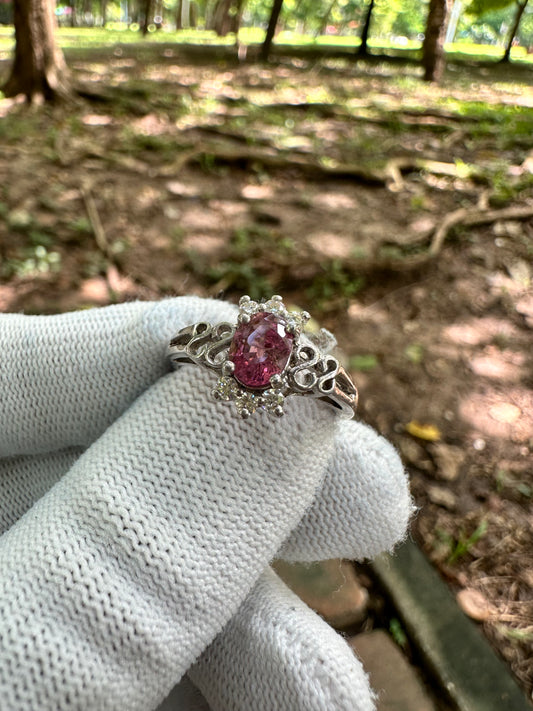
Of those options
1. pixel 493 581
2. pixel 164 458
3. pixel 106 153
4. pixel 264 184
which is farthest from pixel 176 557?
pixel 106 153

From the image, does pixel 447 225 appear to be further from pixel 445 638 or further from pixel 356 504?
pixel 356 504

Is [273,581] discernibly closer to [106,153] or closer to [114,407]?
[114,407]

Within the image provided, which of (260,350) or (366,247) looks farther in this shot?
(366,247)

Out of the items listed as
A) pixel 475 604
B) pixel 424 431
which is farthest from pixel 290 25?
pixel 475 604

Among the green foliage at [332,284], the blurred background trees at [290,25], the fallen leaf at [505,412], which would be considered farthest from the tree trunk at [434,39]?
the fallen leaf at [505,412]

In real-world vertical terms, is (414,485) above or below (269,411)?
below

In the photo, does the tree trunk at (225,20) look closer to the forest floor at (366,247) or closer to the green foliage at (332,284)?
the forest floor at (366,247)
